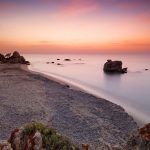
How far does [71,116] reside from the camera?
2811cm

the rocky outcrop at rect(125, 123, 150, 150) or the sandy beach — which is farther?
the sandy beach

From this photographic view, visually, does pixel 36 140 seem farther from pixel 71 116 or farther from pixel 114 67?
pixel 114 67

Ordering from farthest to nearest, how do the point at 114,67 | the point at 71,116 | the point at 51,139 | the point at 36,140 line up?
the point at 114,67 < the point at 71,116 < the point at 51,139 < the point at 36,140

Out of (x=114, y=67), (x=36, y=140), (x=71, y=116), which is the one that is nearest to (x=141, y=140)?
(x=36, y=140)

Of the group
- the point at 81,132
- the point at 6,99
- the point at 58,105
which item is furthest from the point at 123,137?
the point at 6,99

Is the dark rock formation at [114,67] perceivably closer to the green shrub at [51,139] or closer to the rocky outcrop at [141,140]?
the rocky outcrop at [141,140]

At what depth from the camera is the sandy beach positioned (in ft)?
74.9

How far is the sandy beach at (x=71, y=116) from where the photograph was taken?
74.9 ft

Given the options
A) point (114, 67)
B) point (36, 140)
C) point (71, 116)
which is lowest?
point (114, 67)

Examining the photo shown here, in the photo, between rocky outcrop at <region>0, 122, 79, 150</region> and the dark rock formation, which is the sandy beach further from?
the dark rock formation

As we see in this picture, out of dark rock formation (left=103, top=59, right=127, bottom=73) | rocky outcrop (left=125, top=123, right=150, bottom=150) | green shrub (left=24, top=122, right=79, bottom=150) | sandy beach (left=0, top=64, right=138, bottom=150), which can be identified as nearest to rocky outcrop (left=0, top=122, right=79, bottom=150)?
green shrub (left=24, top=122, right=79, bottom=150)

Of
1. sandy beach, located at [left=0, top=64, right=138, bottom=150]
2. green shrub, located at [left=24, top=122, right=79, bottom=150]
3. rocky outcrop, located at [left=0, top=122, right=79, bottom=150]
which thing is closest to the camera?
rocky outcrop, located at [left=0, top=122, right=79, bottom=150]

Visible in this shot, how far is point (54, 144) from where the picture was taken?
995cm

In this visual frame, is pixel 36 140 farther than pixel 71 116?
No
